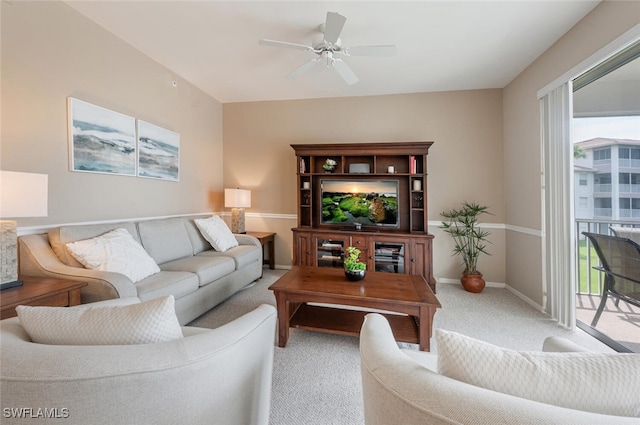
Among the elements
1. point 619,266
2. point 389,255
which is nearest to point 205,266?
point 389,255

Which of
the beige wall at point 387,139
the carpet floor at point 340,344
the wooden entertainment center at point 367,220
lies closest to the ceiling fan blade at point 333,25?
the wooden entertainment center at point 367,220

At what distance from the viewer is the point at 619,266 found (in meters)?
2.00

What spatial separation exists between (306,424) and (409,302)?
3.26 ft

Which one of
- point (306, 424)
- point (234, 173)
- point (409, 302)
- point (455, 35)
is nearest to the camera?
point (306, 424)

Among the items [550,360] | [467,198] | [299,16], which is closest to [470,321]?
[467,198]

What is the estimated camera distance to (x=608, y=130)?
215 centimetres

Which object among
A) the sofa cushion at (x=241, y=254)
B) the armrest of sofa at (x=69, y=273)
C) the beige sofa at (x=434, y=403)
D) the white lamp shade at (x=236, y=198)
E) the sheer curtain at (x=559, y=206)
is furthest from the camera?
the white lamp shade at (x=236, y=198)

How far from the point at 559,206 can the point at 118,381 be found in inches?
134

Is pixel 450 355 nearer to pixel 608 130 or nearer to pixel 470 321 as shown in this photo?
pixel 470 321

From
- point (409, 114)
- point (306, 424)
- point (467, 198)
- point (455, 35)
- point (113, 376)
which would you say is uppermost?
point (455, 35)

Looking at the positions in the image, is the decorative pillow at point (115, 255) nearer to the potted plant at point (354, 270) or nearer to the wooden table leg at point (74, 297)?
the wooden table leg at point (74, 297)

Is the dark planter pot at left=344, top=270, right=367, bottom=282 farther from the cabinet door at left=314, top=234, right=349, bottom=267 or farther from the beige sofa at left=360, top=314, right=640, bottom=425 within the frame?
the beige sofa at left=360, top=314, right=640, bottom=425

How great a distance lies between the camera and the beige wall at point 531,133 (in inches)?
79.7
